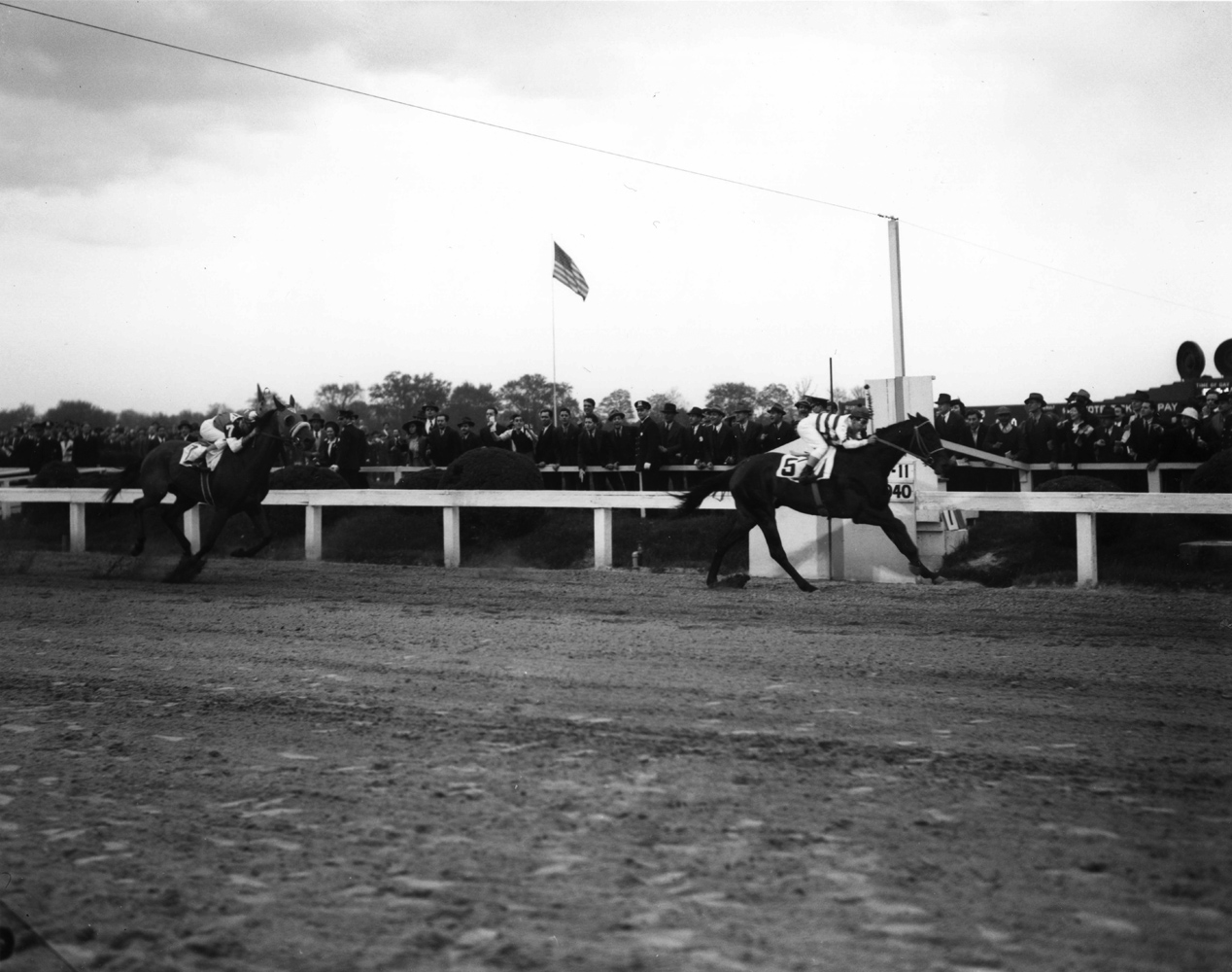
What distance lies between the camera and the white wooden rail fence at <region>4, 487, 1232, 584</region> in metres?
11.9

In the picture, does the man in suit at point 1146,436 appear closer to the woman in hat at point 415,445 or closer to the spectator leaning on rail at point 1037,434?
the spectator leaning on rail at point 1037,434

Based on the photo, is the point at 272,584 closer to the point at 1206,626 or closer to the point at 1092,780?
the point at 1206,626

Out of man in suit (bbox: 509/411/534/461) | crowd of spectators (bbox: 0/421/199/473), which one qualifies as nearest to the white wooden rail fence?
man in suit (bbox: 509/411/534/461)

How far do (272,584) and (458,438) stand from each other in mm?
6765

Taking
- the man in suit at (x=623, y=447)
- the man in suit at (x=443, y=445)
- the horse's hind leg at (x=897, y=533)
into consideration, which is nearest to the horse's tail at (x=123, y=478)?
the man in suit at (x=443, y=445)

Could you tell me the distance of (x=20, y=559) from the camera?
1608cm

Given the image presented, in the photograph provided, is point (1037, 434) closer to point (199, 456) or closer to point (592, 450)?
point (592, 450)

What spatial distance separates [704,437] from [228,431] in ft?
23.5

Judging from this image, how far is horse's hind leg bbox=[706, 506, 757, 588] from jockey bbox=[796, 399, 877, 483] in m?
0.72

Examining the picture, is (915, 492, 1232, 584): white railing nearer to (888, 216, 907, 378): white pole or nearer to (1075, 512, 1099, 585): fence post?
(1075, 512, 1099, 585): fence post

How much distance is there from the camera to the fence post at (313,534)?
1695 centimetres

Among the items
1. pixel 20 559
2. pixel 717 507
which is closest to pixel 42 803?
pixel 717 507

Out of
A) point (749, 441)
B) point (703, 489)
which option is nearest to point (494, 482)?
point (749, 441)

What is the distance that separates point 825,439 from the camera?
12570 millimetres
